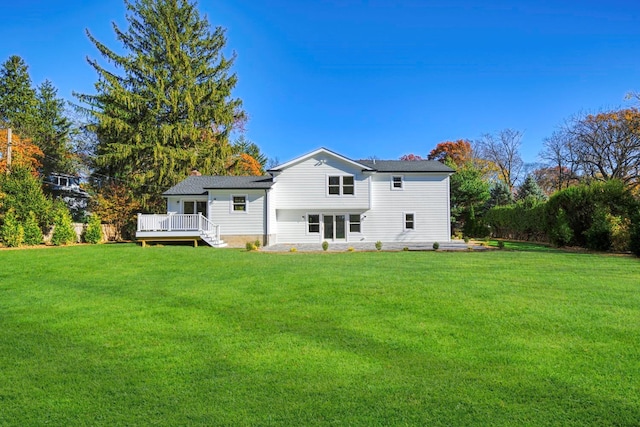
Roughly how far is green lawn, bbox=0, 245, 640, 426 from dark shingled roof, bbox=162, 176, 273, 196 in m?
13.2

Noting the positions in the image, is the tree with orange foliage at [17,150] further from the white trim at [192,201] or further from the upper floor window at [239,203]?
the upper floor window at [239,203]

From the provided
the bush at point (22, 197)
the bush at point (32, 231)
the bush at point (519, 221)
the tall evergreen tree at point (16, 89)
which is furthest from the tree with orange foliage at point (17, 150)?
the bush at point (519, 221)

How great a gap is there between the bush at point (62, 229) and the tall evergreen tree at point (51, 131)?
42.0 feet

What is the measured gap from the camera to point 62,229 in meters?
21.1

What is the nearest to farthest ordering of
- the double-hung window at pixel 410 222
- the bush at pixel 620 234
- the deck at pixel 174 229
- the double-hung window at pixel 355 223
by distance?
the bush at pixel 620 234 → the deck at pixel 174 229 → the double-hung window at pixel 355 223 → the double-hung window at pixel 410 222

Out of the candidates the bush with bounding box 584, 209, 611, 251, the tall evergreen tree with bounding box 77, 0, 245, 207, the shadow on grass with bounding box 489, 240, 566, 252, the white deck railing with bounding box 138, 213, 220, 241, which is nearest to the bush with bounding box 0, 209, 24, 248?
the white deck railing with bounding box 138, 213, 220, 241

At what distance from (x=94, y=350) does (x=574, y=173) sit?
144ft

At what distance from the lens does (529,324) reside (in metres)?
5.50

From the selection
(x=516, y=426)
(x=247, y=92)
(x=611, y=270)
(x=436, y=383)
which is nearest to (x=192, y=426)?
(x=436, y=383)

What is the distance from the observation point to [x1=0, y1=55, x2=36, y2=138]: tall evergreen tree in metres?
35.0

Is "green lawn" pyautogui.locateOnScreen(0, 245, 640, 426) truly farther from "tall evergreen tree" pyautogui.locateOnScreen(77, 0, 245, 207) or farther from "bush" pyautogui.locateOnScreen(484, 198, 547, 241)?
"tall evergreen tree" pyautogui.locateOnScreen(77, 0, 245, 207)

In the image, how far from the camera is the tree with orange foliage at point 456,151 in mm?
47369

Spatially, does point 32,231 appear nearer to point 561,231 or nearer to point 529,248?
point 529,248

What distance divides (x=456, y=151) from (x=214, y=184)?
3555cm
